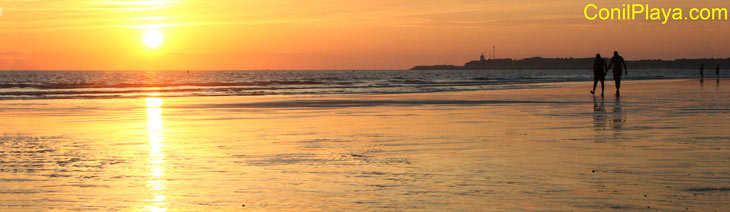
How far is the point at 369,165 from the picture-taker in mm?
8250

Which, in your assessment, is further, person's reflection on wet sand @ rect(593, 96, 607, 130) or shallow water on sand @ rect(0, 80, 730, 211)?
person's reflection on wet sand @ rect(593, 96, 607, 130)

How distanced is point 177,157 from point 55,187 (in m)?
2.20

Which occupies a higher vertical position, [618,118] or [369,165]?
[369,165]

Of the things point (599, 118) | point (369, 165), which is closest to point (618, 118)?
point (599, 118)

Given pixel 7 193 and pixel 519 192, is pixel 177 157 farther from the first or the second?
pixel 519 192

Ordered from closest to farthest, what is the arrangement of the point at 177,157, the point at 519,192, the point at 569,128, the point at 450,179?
the point at 519,192 → the point at 450,179 → the point at 177,157 → the point at 569,128

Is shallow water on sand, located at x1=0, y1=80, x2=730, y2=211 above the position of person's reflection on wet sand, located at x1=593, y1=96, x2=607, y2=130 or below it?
above

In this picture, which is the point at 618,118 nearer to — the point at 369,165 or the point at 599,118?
the point at 599,118

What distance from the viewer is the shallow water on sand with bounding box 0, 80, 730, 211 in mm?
6176

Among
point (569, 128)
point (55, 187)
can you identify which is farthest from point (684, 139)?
point (55, 187)

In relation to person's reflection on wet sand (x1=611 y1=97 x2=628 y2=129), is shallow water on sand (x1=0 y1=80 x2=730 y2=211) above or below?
above

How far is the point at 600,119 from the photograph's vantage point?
14883 millimetres

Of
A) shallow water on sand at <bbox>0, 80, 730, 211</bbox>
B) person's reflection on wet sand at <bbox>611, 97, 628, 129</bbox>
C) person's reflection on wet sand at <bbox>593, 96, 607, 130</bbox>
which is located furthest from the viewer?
person's reflection on wet sand at <bbox>611, 97, 628, 129</bbox>

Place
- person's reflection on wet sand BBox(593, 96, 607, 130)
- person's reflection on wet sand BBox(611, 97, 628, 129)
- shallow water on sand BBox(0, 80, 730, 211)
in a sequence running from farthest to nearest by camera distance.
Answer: person's reflection on wet sand BBox(611, 97, 628, 129), person's reflection on wet sand BBox(593, 96, 607, 130), shallow water on sand BBox(0, 80, 730, 211)
